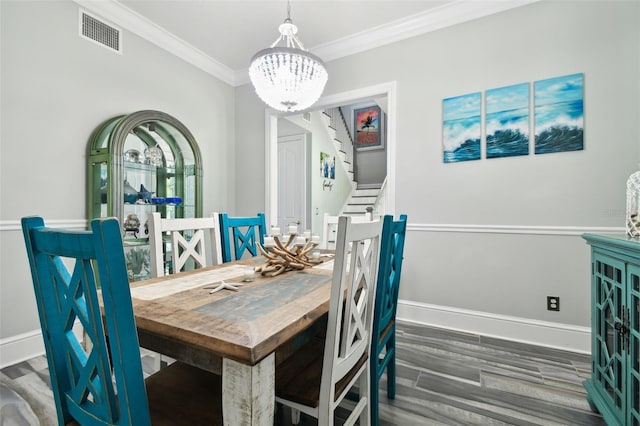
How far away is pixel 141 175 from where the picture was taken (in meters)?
2.77

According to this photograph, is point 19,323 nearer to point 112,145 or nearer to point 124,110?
point 112,145

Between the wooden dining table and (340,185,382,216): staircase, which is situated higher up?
(340,185,382,216): staircase

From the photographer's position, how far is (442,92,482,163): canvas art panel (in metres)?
2.59

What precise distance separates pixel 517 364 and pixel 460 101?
211 centimetres

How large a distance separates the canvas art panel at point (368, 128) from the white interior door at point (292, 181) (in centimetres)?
300

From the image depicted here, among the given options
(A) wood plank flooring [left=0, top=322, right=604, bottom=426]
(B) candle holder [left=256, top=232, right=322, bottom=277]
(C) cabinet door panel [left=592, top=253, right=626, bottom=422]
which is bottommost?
(A) wood plank flooring [left=0, top=322, right=604, bottom=426]

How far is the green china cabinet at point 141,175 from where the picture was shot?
2.40 metres

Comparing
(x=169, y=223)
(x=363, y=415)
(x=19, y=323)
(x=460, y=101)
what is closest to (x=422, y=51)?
(x=460, y=101)

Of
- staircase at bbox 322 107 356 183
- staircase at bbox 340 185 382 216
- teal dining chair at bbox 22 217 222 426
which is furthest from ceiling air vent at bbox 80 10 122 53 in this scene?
staircase at bbox 340 185 382 216

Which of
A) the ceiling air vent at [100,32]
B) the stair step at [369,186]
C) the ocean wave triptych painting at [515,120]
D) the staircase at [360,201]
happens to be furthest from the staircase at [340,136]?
the ceiling air vent at [100,32]

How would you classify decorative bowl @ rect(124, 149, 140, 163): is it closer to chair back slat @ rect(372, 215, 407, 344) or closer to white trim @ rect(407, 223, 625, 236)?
chair back slat @ rect(372, 215, 407, 344)

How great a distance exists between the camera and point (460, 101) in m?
2.65

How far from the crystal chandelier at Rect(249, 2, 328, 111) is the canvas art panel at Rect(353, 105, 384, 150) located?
557 cm

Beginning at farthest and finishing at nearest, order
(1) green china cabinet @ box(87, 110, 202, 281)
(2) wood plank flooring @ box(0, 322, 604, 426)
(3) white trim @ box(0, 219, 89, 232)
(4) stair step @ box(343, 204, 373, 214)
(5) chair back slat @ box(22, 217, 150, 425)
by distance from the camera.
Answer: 1. (4) stair step @ box(343, 204, 373, 214)
2. (1) green china cabinet @ box(87, 110, 202, 281)
3. (3) white trim @ box(0, 219, 89, 232)
4. (2) wood plank flooring @ box(0, 322, 604, 426)
5. (5) chair back slat @ box(22, 217, 150, 425)
